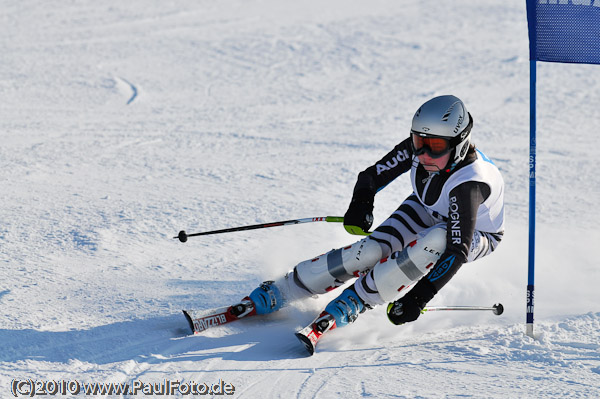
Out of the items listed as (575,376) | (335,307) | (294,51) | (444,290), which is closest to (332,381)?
(335,307)

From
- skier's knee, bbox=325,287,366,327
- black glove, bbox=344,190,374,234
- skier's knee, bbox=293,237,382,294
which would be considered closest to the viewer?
skier's knee, bbox=325,287,366,327

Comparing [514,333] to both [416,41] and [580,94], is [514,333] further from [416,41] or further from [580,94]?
[416,41]

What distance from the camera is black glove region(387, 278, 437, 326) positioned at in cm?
400

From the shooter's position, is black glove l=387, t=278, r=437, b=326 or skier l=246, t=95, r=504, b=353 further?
skier l=246, t=95, r=504, b=353

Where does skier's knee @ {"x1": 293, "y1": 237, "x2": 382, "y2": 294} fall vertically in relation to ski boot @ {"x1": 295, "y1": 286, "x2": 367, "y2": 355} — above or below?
above

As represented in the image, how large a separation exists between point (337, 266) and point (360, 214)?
1.20 feet

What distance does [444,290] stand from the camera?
211 inches

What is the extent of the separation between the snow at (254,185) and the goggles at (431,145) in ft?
3.64

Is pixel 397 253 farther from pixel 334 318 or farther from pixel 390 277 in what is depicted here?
pixel 334 318

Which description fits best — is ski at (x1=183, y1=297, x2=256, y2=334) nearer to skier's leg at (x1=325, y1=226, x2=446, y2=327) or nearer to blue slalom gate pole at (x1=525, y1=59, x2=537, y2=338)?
skier's leg at (x1=325, y1=226, x2=446, y2=327)

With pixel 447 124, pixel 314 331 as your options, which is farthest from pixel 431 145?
pixel 314 331

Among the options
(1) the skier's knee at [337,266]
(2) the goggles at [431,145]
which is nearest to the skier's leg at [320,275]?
(1) the skier's knee at [337,266]

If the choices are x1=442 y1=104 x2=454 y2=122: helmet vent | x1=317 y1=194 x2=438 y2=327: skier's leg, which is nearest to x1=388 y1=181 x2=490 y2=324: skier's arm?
x1=317 y1=194 x2=438 y2=327: skier's leg

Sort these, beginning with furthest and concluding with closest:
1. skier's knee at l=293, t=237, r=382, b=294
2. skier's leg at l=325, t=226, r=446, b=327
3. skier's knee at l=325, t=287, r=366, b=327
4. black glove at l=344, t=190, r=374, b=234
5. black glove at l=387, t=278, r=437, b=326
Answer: black glove at l=344, t=190, r=374, b=234
skier's knee at l=293, t=237, r=382, b=294
skier's knee at l=325, t=287, r=366, b=327
skier's leg at l=325, t=226, r=446, b=327
black glove at l=387, t=278, r=437, b=326
